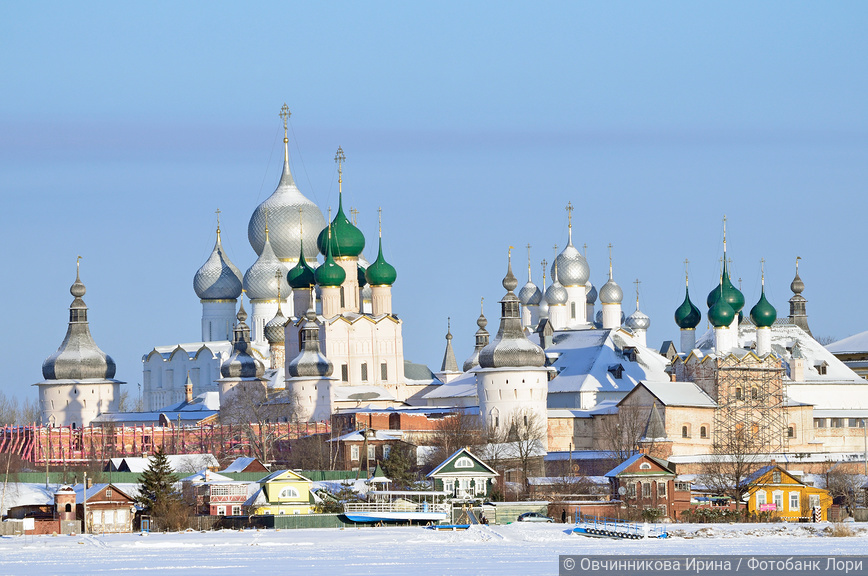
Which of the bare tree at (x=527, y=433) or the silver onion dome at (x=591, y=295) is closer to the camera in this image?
the bare tree at (x=527, y=433)

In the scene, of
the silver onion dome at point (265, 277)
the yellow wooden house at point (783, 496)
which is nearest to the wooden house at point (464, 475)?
the yellow wooden house at point (783, 496)

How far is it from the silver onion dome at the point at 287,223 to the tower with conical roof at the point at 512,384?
17.8 meters

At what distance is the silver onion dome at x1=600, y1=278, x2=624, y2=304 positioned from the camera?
86.8 meters

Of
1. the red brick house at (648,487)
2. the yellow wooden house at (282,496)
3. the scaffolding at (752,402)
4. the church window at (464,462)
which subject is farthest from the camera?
the scaffolding at (752,402)

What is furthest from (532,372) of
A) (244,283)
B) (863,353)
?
(863,353)

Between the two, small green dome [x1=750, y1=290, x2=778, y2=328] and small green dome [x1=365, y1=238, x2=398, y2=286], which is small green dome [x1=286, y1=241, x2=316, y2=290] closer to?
small green dome [x1=365, y1=238, x2=398, y2=286]

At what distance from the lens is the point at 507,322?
66688mm

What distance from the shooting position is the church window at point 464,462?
5616 cm

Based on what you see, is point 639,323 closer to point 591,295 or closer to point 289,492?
point 591,295

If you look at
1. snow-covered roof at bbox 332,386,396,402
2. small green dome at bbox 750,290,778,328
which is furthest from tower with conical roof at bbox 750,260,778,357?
snow-covered roof at bbox 332,386,396,402

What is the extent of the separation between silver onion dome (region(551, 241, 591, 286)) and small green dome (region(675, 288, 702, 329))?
39.3ft

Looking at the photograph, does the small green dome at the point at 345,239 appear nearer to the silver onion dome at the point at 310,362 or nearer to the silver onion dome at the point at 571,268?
the silver onion dome at the point at 310,362

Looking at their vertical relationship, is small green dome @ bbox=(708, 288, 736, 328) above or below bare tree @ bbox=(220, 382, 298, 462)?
above

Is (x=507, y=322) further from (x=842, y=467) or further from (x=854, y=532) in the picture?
(x=854, y=532)
